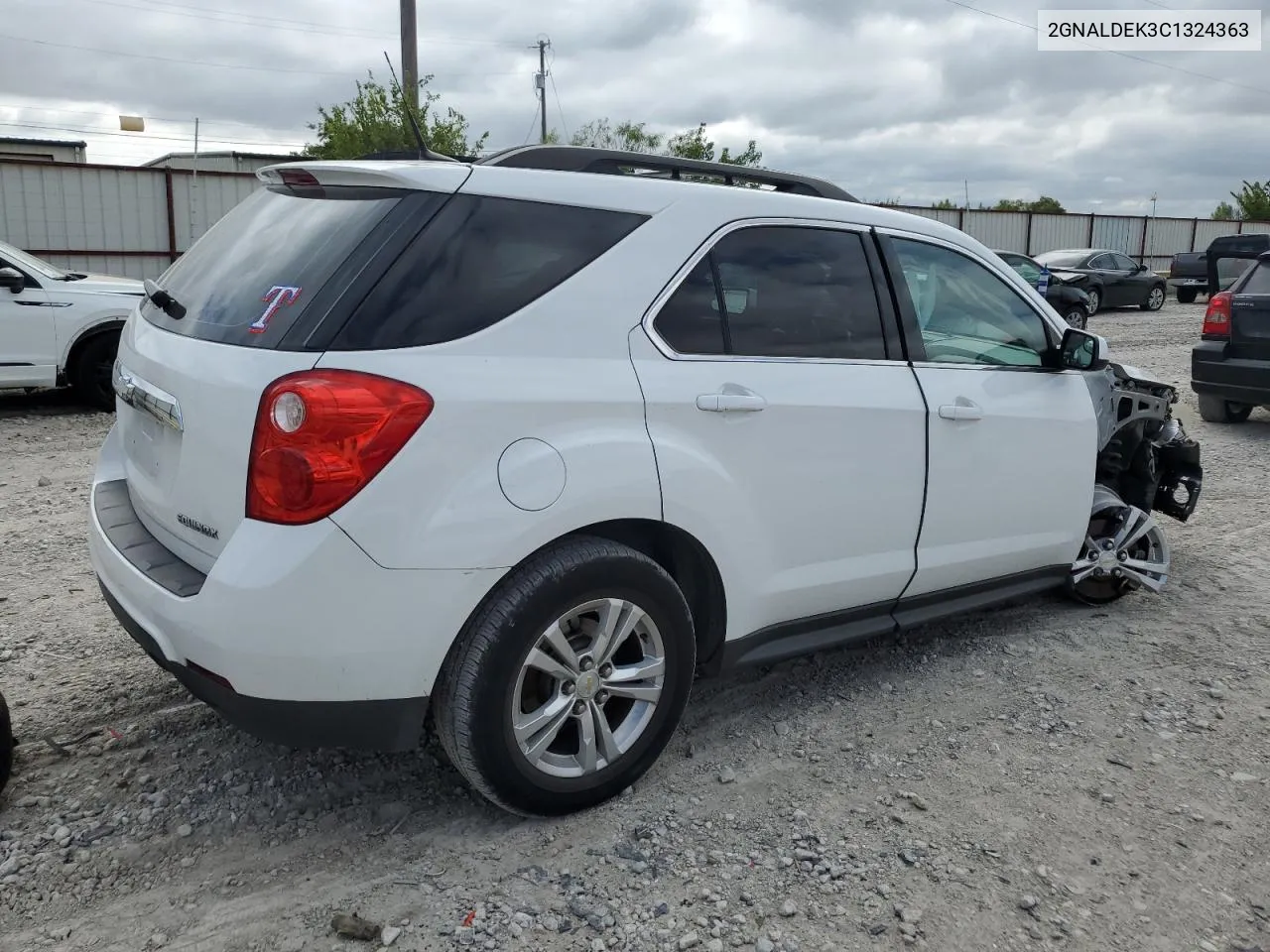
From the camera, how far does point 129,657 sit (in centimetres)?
399

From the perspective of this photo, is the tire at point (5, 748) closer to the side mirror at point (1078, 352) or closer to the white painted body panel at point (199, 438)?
the white painted body panel at point (199, 438)

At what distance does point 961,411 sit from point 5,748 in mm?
3173

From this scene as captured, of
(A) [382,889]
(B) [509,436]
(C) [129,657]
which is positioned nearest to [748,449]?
(B) [509,436]

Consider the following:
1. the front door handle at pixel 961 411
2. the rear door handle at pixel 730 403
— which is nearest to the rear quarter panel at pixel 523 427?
the rear door handle at pixel 730 403

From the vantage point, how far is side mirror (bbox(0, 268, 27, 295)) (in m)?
Answer: 8.62

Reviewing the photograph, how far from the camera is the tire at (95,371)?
358 inches

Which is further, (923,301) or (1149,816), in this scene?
(923,301)

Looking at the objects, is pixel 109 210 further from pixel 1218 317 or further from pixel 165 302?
pixel 165 302

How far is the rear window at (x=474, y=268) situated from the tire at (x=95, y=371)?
7462 millimetres

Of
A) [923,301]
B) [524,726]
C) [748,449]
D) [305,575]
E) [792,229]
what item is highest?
[792,229]

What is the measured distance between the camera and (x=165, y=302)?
3.19 meters

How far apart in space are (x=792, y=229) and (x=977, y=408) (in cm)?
97

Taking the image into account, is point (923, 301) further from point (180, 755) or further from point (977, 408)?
point (180, 755)

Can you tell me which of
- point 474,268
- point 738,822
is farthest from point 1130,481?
point 474,268
